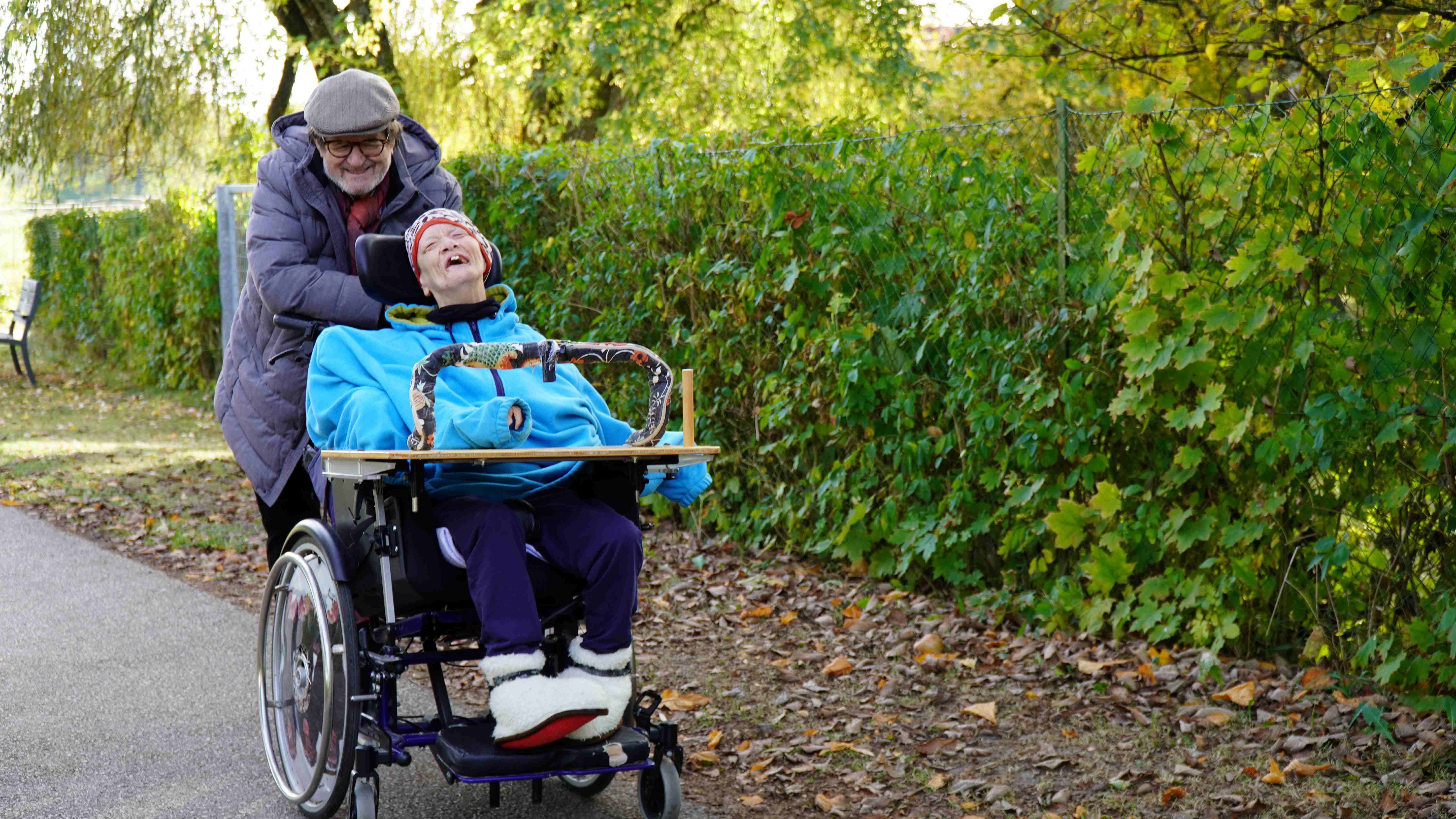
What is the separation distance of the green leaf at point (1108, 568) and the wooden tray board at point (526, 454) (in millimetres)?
2163

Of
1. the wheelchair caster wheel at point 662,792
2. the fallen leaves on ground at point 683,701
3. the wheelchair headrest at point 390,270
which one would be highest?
the wheelchair headrest at point 390,270

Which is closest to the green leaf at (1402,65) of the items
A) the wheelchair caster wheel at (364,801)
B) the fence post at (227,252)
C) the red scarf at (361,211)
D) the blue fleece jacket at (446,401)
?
the blue fleece jacket at (446,401)

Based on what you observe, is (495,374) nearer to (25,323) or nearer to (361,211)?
(361,211)

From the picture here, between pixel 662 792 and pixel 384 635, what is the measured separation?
31.5 inches

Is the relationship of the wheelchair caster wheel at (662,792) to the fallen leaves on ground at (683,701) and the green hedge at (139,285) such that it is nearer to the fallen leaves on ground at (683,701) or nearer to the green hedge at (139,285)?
the fallen leaves on ground at (683,701)

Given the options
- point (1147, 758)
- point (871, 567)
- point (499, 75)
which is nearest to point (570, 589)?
point (1147, 758)

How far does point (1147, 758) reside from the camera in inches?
163

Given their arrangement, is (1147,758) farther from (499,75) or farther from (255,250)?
(499,75)

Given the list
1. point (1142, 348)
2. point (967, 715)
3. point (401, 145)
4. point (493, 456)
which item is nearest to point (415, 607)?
point (493, 456)

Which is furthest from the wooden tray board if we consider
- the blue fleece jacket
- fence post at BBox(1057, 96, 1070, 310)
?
fence post at BBox(1057, 96, 1070, 310)

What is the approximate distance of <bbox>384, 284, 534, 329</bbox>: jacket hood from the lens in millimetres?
3707

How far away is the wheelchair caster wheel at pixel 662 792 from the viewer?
3578 millimetres

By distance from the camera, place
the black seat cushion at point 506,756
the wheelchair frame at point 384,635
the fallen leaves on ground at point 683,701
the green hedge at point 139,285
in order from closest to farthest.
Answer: the black seat cushion at point 506,756 < the wheelchair frame at point 384,635 < the fallen leaves on ground at point 683,701 < the green hedge at point 139,285

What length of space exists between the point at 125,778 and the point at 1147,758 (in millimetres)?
2947
